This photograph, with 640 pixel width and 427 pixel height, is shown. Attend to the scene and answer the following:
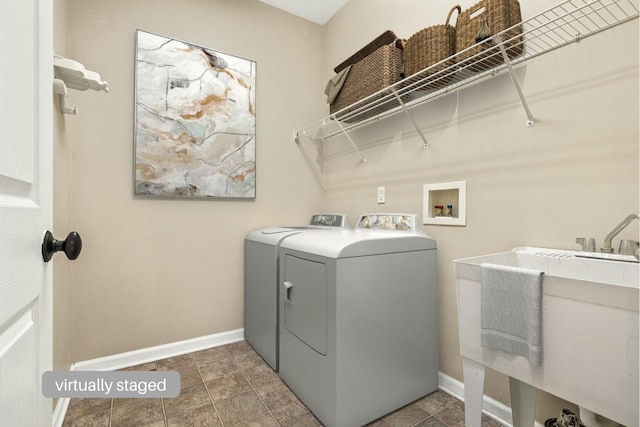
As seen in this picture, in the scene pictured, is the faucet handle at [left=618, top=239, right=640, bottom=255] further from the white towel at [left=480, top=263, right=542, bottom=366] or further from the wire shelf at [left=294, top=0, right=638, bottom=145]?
the wire shelf at [left=294, top=0, right=638, bottom=145]

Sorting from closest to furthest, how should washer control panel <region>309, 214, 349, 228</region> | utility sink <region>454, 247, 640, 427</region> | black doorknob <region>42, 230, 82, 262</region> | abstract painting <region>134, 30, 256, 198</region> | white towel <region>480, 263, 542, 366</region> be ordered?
black doorknob <region>42, 230, 82, 262</region>
utility sink <region>454, 247, 640, 427</region>
white towel <region>480, 263, 542, 366</region>
abstract painting <region>134, 30, 256, 198</region>
washer control panel <region>309, 214, 349, 228</region>

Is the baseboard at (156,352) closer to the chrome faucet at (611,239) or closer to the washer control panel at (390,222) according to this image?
the washer control panel at (390,222)

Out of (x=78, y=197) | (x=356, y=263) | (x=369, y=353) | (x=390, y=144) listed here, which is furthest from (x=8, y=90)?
(x=390, y=144)

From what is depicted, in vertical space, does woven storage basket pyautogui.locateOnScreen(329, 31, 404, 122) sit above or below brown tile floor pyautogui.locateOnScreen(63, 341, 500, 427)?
above

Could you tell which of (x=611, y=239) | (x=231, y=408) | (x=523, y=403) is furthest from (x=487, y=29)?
(x=231, y=408)

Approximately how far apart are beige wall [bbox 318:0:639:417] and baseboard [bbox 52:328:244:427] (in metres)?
1.52

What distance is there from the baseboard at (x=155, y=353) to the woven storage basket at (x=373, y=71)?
1909 millimetres

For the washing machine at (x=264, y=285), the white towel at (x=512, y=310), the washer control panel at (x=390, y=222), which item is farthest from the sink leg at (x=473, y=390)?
the washing machine at (x=264, y=285)

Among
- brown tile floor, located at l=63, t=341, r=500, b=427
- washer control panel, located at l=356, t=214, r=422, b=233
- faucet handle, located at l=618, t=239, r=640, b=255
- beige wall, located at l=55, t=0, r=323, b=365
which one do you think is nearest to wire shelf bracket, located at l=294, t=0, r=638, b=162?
washer control panel, located at l=356, t=214, r=422, b=233

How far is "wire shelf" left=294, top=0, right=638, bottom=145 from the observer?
1081mm

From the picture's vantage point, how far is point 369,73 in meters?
1.80

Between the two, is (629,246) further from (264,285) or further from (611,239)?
(264,285)

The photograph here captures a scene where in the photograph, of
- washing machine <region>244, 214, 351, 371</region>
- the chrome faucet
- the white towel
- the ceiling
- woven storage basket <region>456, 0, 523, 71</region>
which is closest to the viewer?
the white towel

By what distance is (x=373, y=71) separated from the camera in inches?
69.6
